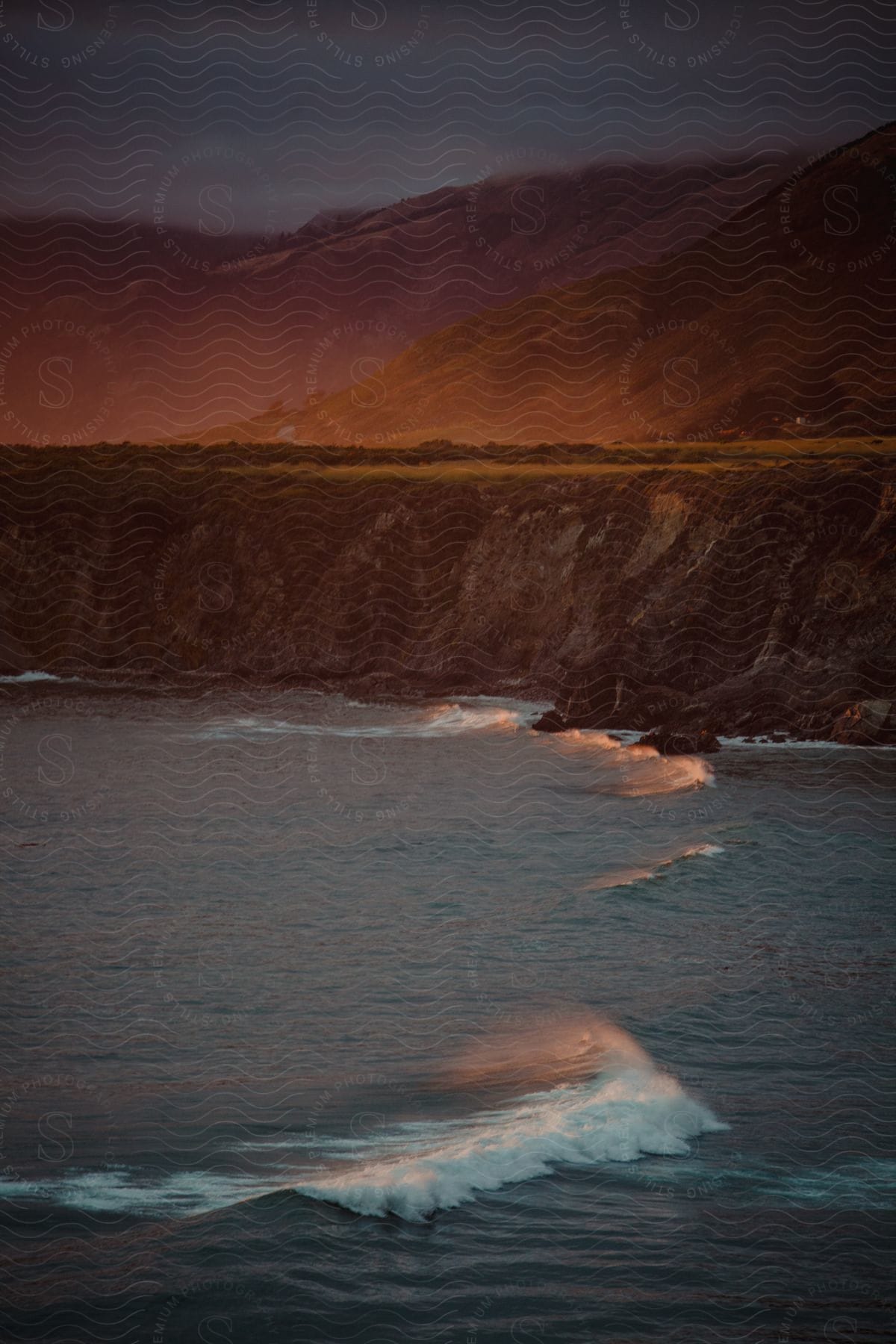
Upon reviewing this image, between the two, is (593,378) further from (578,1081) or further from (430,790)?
(578,1081)

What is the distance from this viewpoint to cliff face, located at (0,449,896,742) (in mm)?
49062

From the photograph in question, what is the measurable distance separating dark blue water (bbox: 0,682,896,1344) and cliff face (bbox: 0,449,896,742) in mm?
15201

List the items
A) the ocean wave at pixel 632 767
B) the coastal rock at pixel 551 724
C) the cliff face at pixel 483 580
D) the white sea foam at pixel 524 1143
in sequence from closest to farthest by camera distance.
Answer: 1. the white sea foam at pixel 524 1143
2. the ocean wave at pixel 632 767
3. the coastal rock at pixel 551 724
4. the cliff face at pixel 483 580

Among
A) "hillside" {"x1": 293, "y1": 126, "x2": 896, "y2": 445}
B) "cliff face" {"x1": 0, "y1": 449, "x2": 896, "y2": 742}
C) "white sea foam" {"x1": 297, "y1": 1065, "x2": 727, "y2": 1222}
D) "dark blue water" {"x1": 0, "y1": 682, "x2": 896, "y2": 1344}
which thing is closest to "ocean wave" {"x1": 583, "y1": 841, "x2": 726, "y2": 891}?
"dark blue water" {"x1": 0, "y1": 682, "x2": 896, "y2": 1344}

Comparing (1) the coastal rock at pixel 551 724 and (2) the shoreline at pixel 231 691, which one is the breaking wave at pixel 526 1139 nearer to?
(1) the coastal rock at pixel 551 724

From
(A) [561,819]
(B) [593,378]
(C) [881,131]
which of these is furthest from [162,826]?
(C) [881,131]

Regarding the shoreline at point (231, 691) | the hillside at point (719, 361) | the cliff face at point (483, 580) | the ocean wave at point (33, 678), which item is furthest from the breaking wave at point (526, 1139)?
the hillside at point (719, 361)

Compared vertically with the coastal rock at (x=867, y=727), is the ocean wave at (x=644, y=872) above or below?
below

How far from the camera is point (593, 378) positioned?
17725 centimetres

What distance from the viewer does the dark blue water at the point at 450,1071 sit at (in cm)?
1127

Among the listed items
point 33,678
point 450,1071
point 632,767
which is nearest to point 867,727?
point 632,767

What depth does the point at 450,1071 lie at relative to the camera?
16.5 metres

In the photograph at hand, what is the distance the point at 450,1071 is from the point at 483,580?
5152cm

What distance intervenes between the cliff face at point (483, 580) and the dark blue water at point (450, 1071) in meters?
15.2
